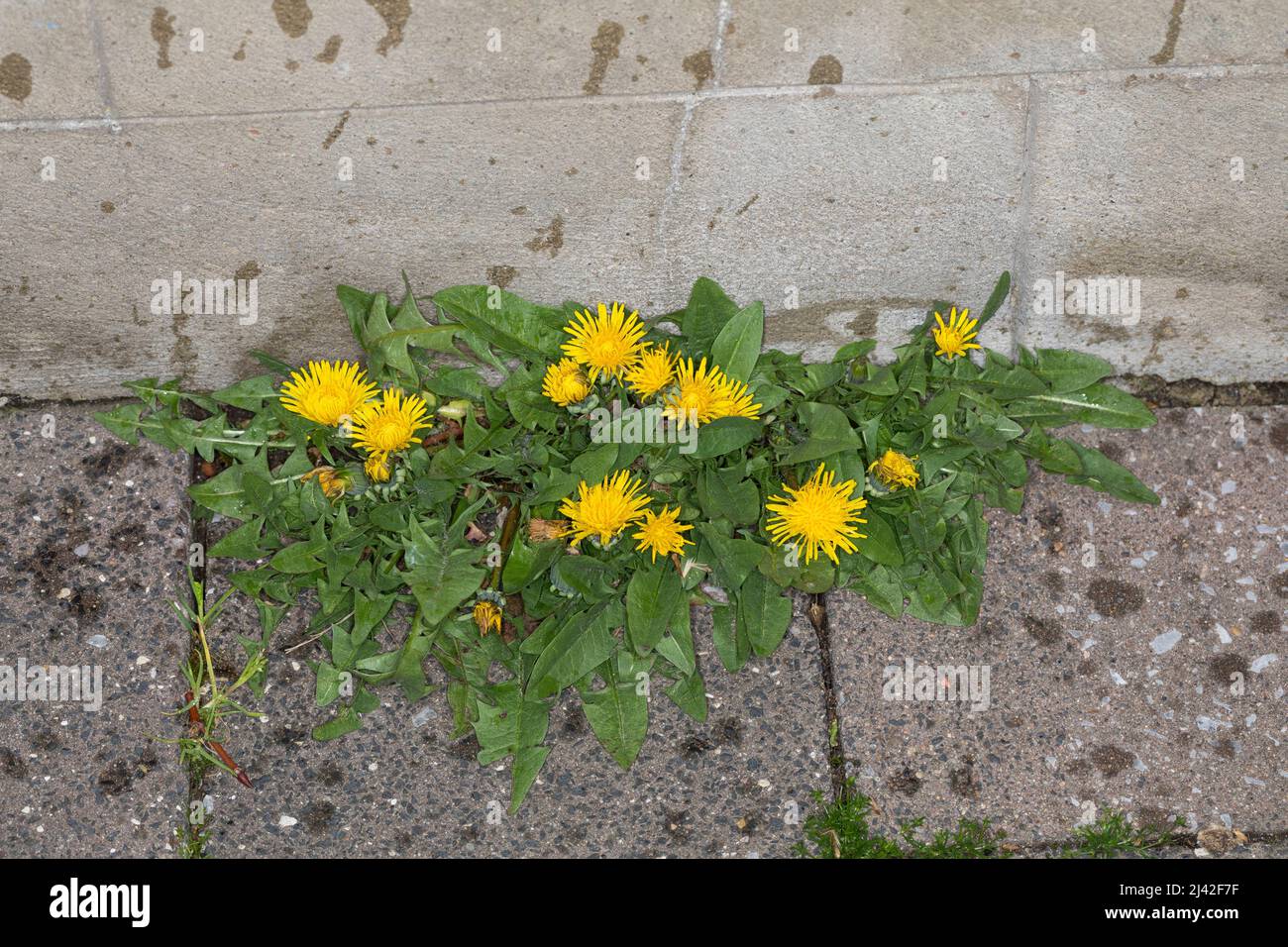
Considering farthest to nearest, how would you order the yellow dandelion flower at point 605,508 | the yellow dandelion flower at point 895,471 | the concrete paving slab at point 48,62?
1. the yellow dandelion flower at point 895,471
2. the yellow dandelion flower at point 605,508
3. the concrete paving slab at point 48,62

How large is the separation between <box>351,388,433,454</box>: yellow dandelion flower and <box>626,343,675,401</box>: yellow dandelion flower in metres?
0.53

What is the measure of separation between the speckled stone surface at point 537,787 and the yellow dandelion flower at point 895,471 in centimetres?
63

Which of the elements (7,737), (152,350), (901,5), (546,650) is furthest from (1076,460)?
(7,737)

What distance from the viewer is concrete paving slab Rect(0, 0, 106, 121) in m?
2.10

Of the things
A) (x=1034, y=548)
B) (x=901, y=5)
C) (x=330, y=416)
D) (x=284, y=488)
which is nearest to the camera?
(x=901, y=5)

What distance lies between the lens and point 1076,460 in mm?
2650

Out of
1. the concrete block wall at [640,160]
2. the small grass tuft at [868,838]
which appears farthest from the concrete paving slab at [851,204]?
the small grass tuft at [868,838]

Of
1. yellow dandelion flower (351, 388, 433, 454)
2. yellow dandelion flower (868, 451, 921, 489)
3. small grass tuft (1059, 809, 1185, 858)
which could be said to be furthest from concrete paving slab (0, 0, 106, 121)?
small grass tuft (1059, 809, 1185, 858)

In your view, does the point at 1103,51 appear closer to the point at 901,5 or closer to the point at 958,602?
the point at 901,5

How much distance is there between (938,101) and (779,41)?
0.39 metres

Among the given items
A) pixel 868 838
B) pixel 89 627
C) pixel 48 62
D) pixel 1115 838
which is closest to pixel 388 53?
pixel 48 62

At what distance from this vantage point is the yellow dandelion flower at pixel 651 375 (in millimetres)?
2289

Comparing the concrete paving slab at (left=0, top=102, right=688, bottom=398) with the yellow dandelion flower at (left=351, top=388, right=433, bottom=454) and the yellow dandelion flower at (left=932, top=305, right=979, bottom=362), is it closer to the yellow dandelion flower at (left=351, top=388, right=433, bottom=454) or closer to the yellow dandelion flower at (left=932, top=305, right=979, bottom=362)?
the yellow dandelion flower at (left=351, top=388, right=433, bottom=454)

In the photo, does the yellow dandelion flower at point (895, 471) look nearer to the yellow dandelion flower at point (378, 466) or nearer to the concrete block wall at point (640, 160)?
the concrete block wall at point (640, 160)
